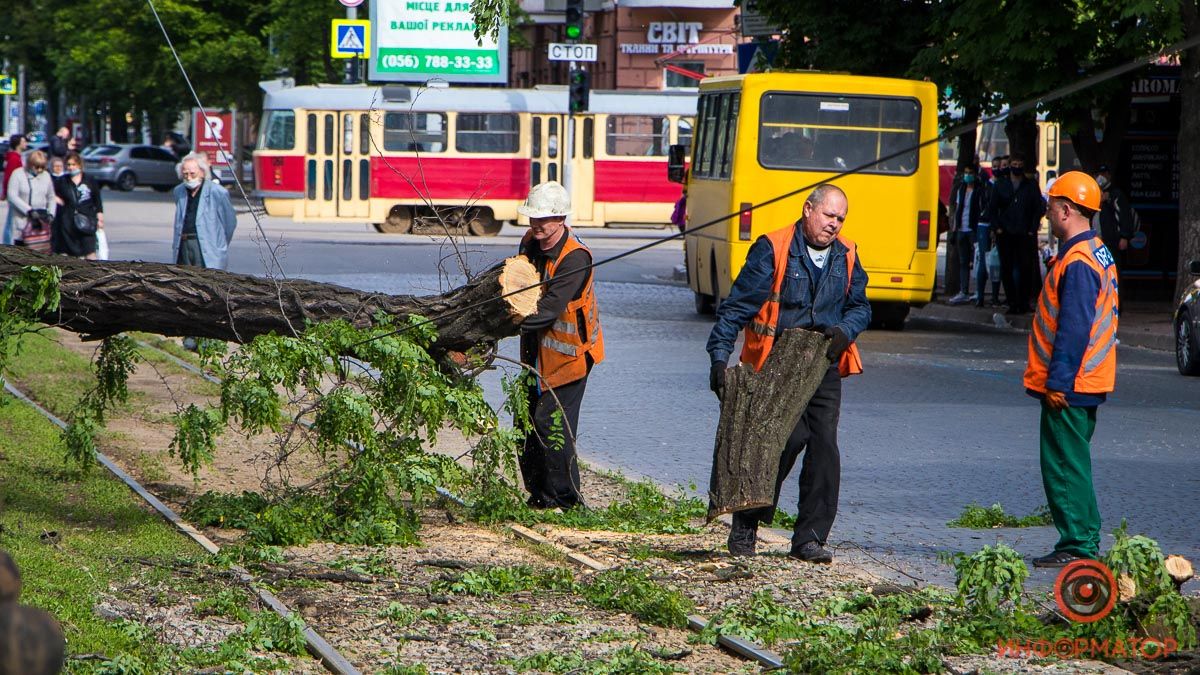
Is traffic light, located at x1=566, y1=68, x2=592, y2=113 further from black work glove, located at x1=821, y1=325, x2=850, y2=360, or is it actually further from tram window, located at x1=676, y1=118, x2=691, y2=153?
black work glove, located at x1=821, y1=325, x2=850, y2=360

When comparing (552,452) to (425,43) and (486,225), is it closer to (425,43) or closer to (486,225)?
(486,225)

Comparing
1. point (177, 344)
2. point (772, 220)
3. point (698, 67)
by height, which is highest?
point (698, 67)

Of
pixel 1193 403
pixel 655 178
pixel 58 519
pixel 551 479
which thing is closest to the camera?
pixel 58 519

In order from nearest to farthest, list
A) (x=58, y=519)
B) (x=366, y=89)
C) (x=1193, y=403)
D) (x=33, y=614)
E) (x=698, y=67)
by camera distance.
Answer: (x=33, y=614) < (x=58, y=519) < (x=1193, y=403) < (x=366, y=89) < (x=698, y=67)

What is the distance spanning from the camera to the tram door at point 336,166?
3394 centimetres

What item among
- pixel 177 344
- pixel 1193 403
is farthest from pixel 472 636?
pixel 177 344

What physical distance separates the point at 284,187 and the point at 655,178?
780 cm

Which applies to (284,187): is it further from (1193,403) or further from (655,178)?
(1193,403)

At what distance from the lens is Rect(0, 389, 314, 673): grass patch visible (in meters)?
5.14

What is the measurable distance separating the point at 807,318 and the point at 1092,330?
3.70 feet

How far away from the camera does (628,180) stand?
3578 cm

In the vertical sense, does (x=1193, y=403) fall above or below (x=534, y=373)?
below

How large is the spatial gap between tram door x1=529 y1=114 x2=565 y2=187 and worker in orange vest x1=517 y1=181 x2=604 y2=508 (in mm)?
27125

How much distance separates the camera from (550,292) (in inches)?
301
